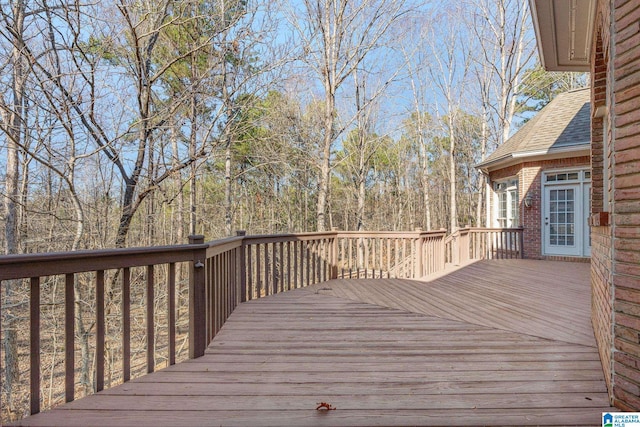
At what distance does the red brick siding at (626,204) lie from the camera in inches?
74.7

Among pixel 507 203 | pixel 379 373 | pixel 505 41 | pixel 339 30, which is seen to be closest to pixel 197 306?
pixel 379 373

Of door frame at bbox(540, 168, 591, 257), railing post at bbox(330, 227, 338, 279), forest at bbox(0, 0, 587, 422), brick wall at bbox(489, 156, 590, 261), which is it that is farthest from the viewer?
brick wall at bbox(489, 156, 590, 261)

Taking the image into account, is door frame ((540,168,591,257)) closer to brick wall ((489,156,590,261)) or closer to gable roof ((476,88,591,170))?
brick wall ((489,156,590,261))

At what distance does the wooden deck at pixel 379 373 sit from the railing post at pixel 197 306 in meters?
0.12

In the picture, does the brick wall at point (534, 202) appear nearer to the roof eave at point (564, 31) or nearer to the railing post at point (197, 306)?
the roof eave at point (564, 31)

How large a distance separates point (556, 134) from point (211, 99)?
8.54m

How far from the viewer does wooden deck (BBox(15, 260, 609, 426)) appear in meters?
1.99

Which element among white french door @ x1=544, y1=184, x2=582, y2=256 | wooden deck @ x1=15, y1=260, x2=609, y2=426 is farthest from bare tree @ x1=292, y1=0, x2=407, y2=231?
wooden deck @ x1=15, y1=260, x2=609, y2=426

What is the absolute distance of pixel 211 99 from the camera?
722 cm

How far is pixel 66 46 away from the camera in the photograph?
5.23m

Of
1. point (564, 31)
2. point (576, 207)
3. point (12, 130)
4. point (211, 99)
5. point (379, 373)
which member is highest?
point (211, 99)

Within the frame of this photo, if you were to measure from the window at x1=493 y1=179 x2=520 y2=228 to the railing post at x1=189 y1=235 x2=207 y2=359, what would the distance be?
31.3 ft

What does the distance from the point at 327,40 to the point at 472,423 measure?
9273 mm

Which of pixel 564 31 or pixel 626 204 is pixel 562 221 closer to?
pixel 564 31
